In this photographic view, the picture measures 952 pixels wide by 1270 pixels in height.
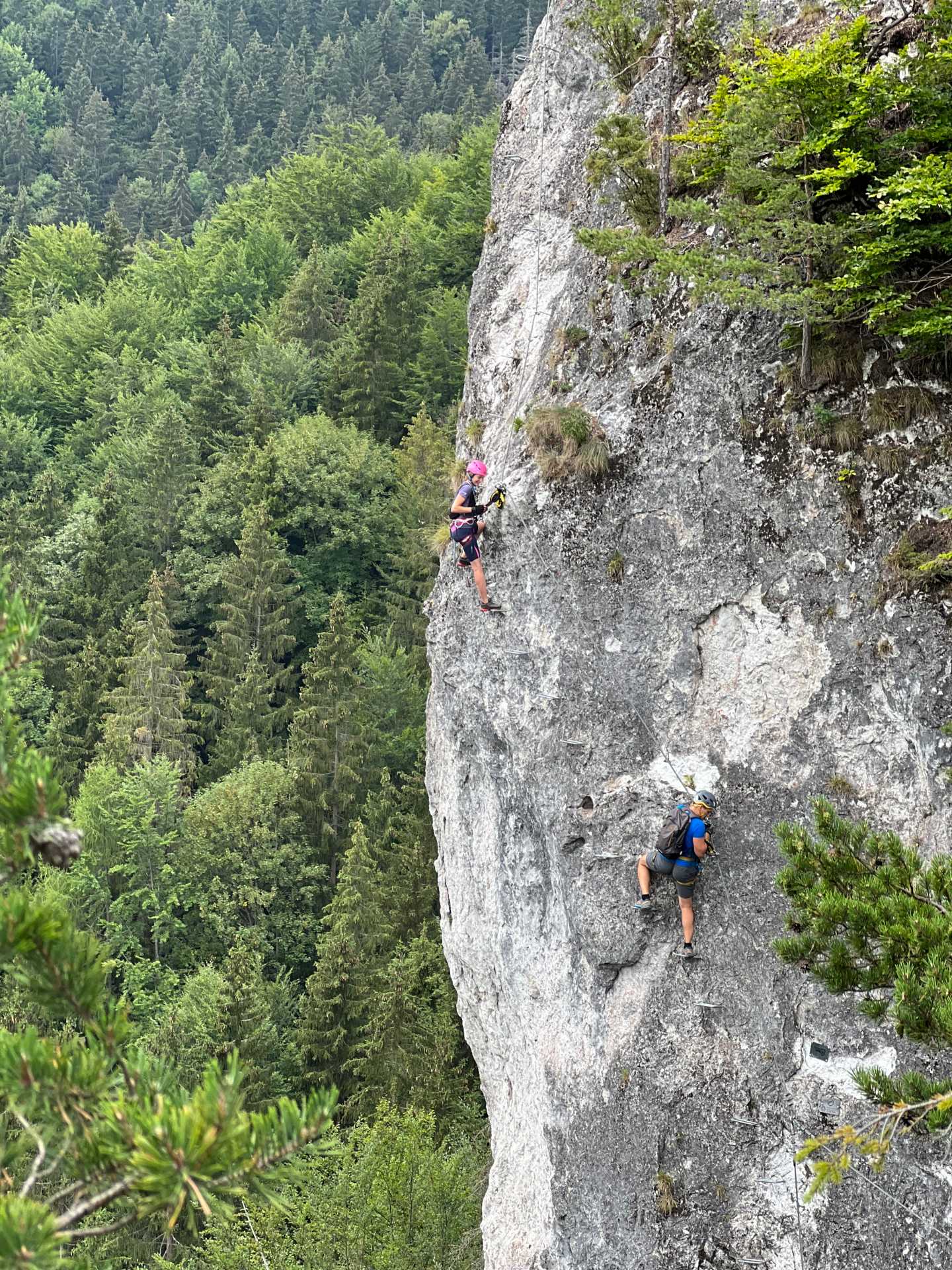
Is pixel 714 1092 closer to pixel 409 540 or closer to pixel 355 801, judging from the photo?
pixel 355 801

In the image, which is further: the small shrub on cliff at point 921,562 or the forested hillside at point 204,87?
the forested hillside at point 204,87

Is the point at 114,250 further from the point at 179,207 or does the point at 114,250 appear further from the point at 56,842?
the point at 56,842

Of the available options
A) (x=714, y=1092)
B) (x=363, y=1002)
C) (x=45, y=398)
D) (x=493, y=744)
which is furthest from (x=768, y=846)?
(x=45, y=398)

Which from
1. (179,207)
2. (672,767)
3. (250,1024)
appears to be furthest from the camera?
(179,207)

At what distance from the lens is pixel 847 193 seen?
11.2m

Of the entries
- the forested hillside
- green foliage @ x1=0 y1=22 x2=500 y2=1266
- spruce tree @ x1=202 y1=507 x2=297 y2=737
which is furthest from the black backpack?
the forested hillside

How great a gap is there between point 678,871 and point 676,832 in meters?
0.48

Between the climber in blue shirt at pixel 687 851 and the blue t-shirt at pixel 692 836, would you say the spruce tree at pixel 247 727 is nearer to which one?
the climber in blue shirt at pixel 687 851

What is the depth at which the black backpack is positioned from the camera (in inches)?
448

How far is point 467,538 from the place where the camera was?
14383mm

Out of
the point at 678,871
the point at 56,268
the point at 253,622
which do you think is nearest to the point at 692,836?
the point at 678,871

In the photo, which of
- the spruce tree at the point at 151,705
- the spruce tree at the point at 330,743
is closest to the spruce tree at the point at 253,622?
the spruce tree at the point at 151,705

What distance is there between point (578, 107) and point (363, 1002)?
19.7 metres

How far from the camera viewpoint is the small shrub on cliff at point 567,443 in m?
13.4
